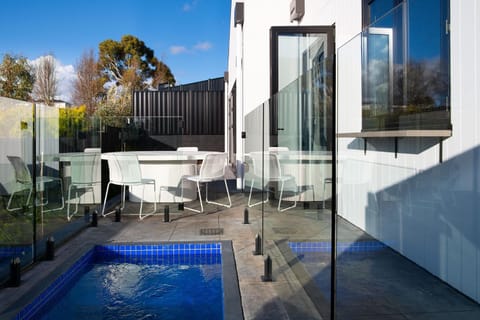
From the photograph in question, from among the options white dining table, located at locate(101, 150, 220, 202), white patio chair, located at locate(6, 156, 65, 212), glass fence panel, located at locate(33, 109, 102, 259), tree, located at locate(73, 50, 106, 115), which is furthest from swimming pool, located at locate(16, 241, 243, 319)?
tree, located at locate(73, 50, 106, 115)

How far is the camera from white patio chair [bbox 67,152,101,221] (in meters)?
4.67

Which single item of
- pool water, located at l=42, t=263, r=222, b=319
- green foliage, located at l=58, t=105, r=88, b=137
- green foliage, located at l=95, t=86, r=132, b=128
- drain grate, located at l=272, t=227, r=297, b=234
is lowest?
pool water, located at l=42, t=263, r=222, b=319

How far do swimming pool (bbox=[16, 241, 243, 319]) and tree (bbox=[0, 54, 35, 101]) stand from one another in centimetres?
1445

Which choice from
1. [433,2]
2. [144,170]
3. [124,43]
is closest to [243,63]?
A: [144,170]

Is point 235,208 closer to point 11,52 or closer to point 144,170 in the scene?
point 144,170

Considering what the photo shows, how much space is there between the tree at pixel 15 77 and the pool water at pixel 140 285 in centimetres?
1447

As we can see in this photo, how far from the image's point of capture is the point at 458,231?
3.97 feet

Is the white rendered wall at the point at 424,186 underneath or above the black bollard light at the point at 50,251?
above

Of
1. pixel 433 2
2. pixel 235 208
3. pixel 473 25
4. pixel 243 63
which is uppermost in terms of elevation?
pixel 243 63

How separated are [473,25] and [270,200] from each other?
212 cm

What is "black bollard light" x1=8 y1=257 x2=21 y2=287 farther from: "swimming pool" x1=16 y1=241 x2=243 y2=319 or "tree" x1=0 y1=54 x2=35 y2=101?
"tree" x1=0 y1=54 x2=35 y2=101

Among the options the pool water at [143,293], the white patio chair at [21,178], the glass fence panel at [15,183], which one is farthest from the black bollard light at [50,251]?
the white patio chair at [21,178]

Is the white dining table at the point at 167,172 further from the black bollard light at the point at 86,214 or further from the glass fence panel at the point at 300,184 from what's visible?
the glass fence panel at the point at 300,184

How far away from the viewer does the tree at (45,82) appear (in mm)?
18172
